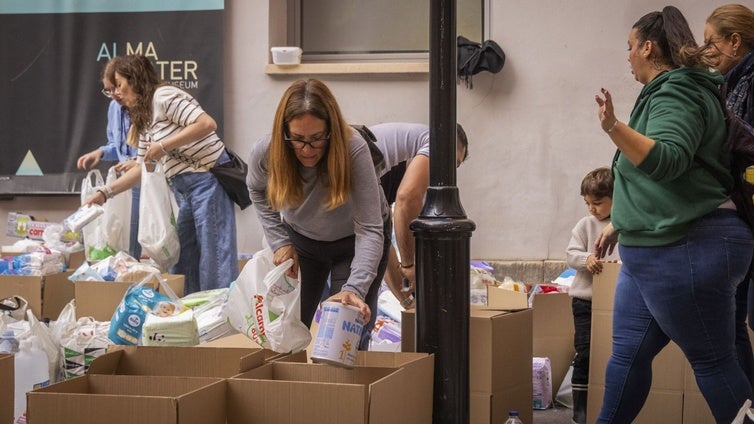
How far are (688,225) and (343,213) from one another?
3.66 ft

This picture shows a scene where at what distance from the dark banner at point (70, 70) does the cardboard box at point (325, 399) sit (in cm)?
465

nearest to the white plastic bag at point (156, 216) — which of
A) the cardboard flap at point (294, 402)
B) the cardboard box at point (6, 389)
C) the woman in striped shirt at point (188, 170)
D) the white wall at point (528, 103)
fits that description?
the woman in striped shirt at point (188, 170)

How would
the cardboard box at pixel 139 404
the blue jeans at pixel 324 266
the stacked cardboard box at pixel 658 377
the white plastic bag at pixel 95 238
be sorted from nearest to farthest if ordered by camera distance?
the cardboard box at pixel 139 404 < the blue jeans at pixel 324 266 < the stacked cardboard box at pixel 658 377 < the white plastic bag at pixel 95 238

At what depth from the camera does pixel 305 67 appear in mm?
7035

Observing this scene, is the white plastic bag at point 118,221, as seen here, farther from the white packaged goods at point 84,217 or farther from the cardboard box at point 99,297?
the cardboard box at point 99,297

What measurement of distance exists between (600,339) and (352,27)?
378cm

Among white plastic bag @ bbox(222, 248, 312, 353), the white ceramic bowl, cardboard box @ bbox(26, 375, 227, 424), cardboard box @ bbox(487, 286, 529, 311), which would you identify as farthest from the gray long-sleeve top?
the white ceramic bowl

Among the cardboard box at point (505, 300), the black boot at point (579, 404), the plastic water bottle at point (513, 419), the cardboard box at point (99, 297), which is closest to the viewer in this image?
the plastic water bottle at point (513, 419)

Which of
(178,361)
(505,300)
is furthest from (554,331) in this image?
(178,361)

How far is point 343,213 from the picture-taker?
134 inches

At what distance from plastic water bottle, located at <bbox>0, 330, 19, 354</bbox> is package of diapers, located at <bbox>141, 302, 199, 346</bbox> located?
0.51 metres

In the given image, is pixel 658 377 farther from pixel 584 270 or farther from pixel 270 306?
pixel 270 306

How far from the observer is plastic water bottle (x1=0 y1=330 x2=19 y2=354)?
4.08 m

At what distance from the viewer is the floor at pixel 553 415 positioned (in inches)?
174
